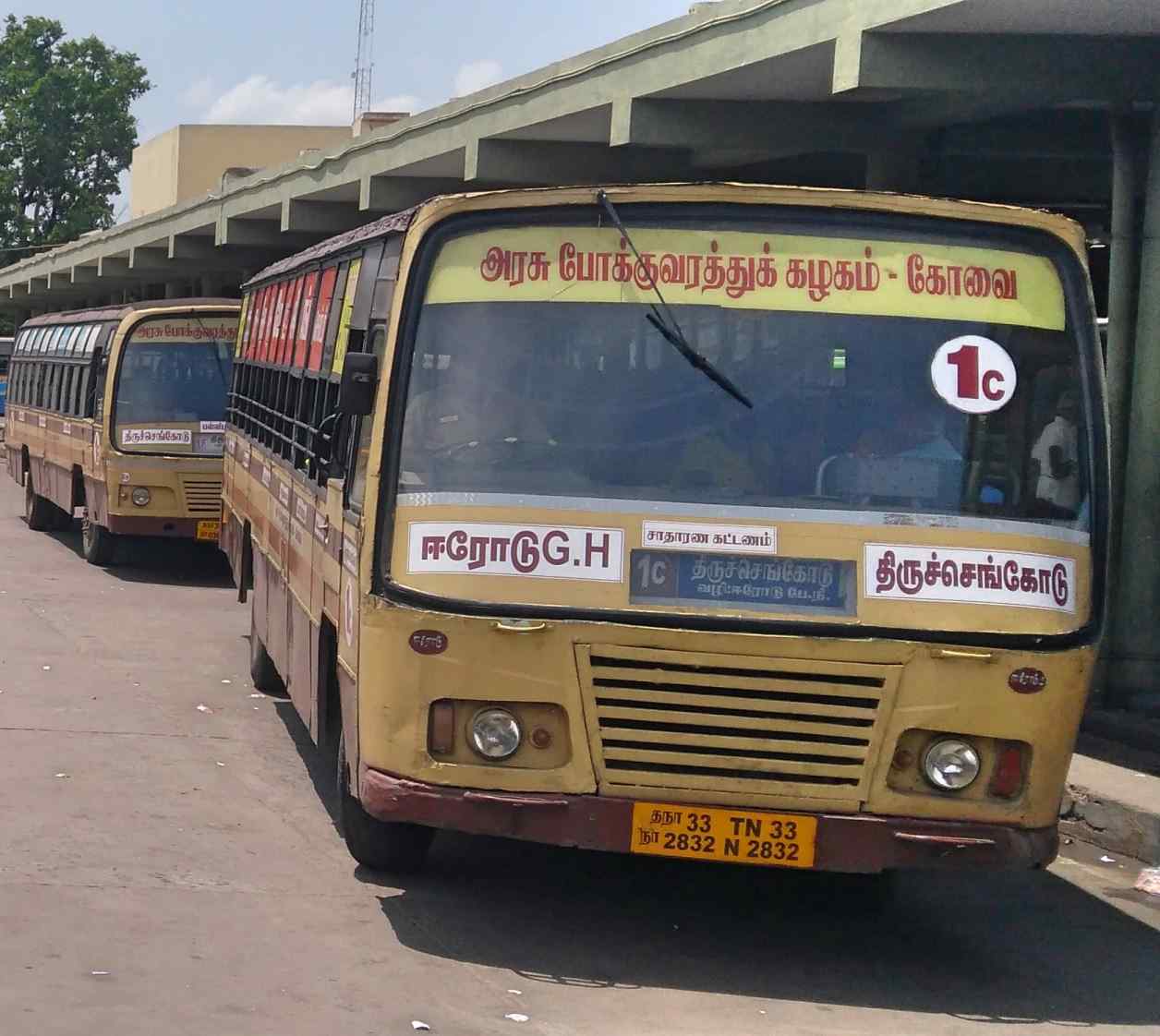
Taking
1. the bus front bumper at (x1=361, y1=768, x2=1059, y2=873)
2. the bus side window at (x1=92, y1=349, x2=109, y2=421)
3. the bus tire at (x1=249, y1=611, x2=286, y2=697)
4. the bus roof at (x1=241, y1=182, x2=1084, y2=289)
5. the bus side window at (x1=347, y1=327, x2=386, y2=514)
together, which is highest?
the bus roof at (x1=241, y1=182, x2=1084, y2=289)

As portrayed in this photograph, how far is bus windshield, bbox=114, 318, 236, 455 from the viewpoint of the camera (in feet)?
60.7

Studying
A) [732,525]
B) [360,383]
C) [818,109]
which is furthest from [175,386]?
[732,525]

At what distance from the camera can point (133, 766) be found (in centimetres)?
956

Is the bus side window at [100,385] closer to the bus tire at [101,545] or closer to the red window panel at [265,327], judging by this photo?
the bus tire at [101,545]

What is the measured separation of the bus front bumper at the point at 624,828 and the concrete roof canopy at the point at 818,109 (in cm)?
562

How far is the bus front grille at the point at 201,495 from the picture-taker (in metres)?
18.4

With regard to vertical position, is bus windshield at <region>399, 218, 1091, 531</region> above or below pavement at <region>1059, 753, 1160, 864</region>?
above

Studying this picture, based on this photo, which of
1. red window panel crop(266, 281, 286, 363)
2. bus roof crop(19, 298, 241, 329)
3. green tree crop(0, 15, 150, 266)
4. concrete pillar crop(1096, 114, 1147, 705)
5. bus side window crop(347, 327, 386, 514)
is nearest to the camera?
bus side window crop(347, 327, 386, 514)

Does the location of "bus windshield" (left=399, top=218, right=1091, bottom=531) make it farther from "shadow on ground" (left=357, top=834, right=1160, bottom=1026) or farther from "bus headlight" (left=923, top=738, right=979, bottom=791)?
"shadow on ground" (left=357, top=834, right=1160, bottom=1026)

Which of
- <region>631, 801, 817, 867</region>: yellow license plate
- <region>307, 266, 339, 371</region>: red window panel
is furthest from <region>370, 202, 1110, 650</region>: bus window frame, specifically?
<region>307, 266, 339, 371</region>: red window panel

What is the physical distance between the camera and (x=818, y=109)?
15.2 meters

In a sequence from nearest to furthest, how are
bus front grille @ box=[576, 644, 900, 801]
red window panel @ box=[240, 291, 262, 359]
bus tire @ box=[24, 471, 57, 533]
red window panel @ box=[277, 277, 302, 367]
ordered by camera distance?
bus front grille @ box=[576, 644, 900, 801] < red window panel @ box=[277, 277, 302, 367] < red window panel @ box=[240, 291, 262, 359] < bus tire @ box=[24, 471, 57, 533]

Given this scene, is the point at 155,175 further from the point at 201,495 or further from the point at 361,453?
the point at 361,453

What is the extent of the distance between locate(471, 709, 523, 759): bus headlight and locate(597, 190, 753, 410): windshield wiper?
4.16ft
